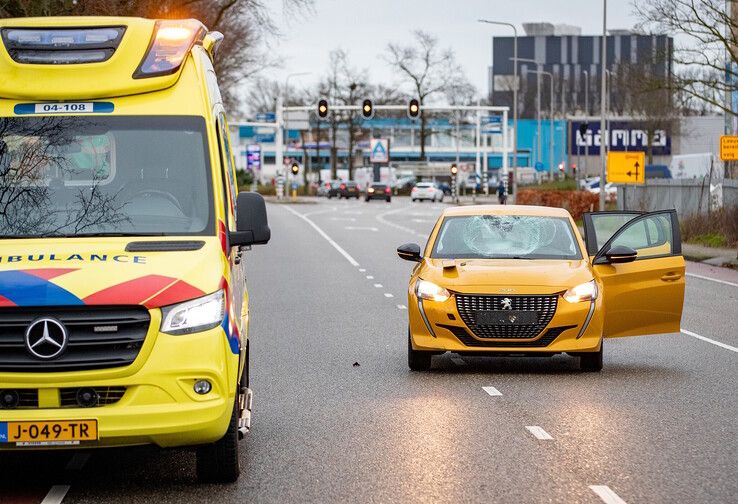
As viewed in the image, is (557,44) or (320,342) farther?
(557,44)

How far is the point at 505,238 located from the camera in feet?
43.0

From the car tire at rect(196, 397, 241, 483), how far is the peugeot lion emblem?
3.18 ft

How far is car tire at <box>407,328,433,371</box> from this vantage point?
12.1 metres

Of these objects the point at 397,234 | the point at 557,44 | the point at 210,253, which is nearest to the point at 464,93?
the point at 557,44

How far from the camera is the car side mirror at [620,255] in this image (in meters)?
12.4

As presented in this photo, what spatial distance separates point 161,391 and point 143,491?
0.69 m

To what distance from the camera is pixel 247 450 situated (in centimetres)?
852

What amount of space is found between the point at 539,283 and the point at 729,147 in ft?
69.0

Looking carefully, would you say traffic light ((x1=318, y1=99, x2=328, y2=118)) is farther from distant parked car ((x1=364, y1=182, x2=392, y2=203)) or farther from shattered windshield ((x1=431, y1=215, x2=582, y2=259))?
shattered windshield ((x1=431, y1=215, x2=582, y2=259))

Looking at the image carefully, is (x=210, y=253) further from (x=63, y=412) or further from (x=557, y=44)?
(x=557, y=44)

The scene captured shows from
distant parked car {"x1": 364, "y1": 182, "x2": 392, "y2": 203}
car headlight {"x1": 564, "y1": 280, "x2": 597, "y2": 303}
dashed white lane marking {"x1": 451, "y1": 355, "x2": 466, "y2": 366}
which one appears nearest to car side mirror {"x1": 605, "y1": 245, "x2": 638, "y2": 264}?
car headlight {"x1": 564, "y1": 280, "x2": 597, "y2": 303}

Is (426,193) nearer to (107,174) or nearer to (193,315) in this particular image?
(107,174)

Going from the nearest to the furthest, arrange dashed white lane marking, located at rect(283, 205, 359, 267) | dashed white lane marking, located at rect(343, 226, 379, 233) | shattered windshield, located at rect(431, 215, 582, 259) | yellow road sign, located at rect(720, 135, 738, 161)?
shattered windshield, located at rect(431, 215, 582, 259)
dashed white lane marking, located at rect(283, 205, 359, 267)
yellow road sign, located at rect(720, 135, 738, 161)
dashed white lane marking, located at rect(343, 226, 379, 233)

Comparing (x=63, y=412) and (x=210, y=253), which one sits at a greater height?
(x=210, y=253)
